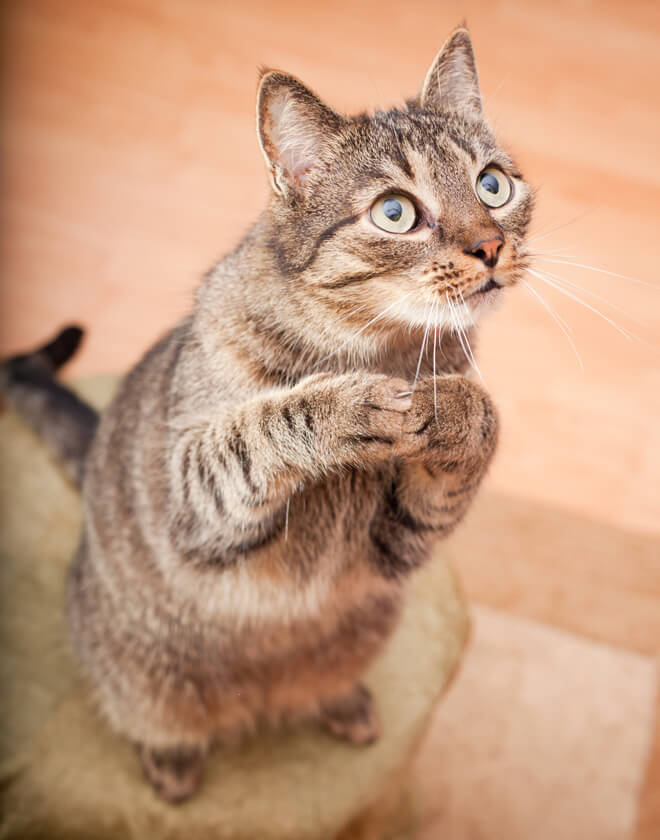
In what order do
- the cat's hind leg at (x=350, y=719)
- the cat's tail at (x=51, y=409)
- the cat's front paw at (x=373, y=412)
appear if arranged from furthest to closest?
the cat's tail at (x=51, y=409) < the cat's hind leg at (x=350, y=719) < the cat's front paw at (x=373, y=412)

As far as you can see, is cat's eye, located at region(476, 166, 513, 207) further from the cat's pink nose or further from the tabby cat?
the cat's pink nose

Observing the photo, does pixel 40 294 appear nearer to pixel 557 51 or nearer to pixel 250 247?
pixel 250 247

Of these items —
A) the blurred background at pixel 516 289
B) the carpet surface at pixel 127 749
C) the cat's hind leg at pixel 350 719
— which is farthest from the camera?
the blurred background at pixel 516 289

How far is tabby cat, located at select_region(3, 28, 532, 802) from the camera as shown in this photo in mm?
949

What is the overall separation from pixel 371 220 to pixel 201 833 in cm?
99

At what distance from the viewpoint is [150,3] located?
3141 mm

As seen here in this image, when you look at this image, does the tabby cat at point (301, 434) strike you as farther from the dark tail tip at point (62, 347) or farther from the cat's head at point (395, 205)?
the dark tail tip at point (62, 347)

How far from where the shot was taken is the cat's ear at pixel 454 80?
1.03m

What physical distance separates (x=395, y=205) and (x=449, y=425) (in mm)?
258

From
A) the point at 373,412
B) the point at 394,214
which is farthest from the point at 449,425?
the point at 394,214

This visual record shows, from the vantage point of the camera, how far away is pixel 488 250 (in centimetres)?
92

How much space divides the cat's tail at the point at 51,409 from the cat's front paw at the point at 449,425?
33.2 inches

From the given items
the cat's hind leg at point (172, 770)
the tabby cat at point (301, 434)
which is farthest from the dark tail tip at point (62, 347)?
the cat's hind leg at point (172, 770)

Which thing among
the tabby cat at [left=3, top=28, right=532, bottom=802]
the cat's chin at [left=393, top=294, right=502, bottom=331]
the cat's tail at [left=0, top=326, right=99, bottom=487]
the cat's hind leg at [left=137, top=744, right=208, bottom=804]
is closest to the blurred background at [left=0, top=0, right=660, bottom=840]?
the cat's tail at [left=0, top=326, right=99, bottom=487]
